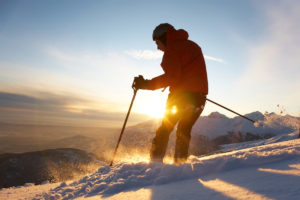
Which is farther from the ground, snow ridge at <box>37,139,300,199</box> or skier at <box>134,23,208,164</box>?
skier at <box>134,23,208,164</box>

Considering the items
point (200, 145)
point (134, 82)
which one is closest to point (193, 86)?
→ point (134, 82)

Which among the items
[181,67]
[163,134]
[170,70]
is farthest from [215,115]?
[170,70]

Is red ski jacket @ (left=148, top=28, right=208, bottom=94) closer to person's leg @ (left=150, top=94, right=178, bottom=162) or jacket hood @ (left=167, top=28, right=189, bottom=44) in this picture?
jacket hood @ (left=167, top=28, right=189, bottom=44)

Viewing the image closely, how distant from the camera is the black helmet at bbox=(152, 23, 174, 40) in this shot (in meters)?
3.57

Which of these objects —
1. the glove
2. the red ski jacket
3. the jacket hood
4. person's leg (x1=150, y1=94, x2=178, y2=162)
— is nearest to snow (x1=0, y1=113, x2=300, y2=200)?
person's leg (x1=150, y1=94, x2=178, y2=162)

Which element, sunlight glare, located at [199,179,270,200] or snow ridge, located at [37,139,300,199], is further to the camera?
snow ridge, located at [37,139,300,199]

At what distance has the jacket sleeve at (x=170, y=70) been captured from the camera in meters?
3.18

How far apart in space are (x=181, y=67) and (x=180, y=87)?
0.34m

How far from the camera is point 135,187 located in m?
2.12

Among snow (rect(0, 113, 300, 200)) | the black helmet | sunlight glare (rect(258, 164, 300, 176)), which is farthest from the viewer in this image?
the black helmet

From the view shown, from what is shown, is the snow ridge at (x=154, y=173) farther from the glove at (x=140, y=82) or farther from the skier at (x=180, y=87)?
the glove at (x=140, y=82)

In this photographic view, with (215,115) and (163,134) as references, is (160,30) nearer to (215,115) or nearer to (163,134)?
(163,134)

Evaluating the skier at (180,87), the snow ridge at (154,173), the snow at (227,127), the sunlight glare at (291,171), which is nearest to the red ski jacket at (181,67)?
the skier at (180,87)

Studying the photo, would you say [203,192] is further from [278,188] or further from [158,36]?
[158,36]
